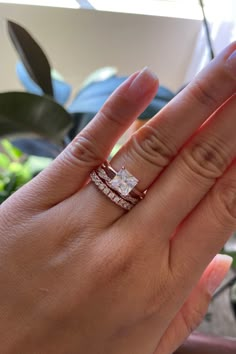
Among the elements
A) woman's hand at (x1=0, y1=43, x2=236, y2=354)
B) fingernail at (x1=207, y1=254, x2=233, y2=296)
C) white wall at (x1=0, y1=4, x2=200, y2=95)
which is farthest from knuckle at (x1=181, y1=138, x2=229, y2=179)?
white wall at (x1=0, y1=4, x2=200, y2=95)

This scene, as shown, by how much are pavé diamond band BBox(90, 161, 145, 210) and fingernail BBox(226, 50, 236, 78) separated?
0.12 metres

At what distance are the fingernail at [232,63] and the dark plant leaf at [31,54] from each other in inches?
11.5

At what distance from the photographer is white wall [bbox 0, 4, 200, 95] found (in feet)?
Result: 3.30

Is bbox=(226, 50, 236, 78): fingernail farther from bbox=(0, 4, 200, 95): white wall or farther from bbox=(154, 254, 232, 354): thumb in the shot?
bbox=(0, 4, 200, 95): white wall

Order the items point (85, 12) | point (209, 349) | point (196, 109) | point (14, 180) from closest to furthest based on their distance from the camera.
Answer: point (196, 109), point (209, 349), point (14, 180), point (85, 12)

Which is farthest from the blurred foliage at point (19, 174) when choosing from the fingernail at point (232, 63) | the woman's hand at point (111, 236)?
the fingernail at point (232, 63)

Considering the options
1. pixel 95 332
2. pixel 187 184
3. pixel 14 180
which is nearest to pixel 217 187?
pixel 187 184

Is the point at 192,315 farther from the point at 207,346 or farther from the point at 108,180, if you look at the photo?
the point at 108,180

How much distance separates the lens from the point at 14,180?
0.74 meters

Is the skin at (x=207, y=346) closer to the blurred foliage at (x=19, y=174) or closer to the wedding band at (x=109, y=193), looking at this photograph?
the wedding band at (x=109, y=193)

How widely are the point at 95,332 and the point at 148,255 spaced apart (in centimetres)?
9

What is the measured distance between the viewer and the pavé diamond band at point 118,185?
0.35 metres

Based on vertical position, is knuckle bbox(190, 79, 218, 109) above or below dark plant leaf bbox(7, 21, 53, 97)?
above

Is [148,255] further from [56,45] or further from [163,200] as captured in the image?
[56,45]
